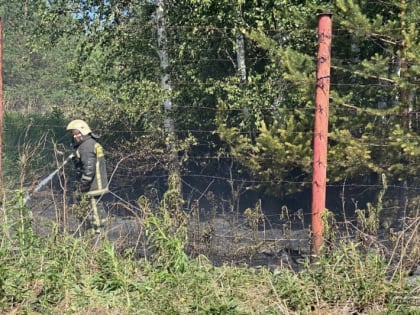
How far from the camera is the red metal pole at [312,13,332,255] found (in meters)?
5.71

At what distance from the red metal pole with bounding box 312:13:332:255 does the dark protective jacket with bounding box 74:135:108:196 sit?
9.15 feet

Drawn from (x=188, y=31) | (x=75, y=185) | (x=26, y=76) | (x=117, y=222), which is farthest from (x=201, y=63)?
(x=26, y=76)

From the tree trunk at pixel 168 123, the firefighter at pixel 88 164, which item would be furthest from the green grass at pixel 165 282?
the firefighter at pixel 88 164

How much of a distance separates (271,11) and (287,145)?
243 centimetres

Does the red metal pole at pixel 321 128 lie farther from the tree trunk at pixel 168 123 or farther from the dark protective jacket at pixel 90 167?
the dark protective jacket at pixel 90 167

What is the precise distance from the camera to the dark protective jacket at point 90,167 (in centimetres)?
753

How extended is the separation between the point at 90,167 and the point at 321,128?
2974mm

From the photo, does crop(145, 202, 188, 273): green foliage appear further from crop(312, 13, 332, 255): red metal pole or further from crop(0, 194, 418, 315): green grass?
crop(312, 13, 332, 255): red metal pole

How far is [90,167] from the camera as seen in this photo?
7547 mm

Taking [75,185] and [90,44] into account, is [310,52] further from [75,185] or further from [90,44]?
[90,44]

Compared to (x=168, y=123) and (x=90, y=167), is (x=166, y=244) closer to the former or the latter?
(x=90, y=167)

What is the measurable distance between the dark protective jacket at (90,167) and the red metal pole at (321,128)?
9.15ft

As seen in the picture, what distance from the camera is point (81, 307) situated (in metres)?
Result: 4.96

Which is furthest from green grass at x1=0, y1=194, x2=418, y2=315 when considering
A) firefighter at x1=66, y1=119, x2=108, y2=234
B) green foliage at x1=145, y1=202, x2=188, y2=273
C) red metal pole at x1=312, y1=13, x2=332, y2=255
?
firefighter at x1=66, y1=119, x2=108, y2=234
